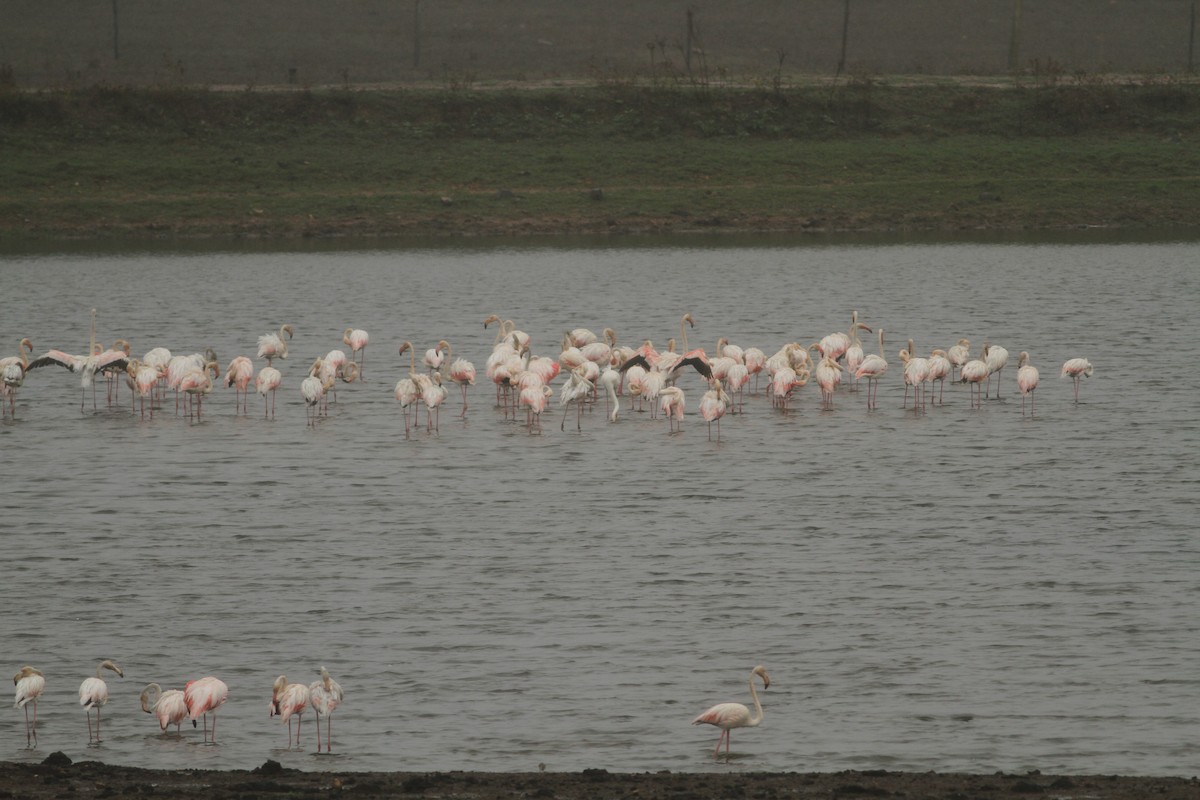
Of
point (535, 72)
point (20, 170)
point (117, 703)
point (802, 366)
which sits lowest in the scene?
point (117, 703)

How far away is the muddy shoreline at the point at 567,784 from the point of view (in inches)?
355

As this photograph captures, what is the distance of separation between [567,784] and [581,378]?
1179cm

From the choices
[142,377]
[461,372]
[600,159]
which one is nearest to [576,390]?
[461,372]

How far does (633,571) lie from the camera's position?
46.9 ft

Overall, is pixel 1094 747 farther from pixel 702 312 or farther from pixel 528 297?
pixel 528 297

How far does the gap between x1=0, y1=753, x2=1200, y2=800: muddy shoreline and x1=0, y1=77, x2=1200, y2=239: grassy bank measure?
3427 cm

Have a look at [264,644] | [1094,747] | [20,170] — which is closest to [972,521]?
[1094,747]

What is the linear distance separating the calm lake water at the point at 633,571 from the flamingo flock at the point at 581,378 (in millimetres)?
305

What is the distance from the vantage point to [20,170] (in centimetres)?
4478

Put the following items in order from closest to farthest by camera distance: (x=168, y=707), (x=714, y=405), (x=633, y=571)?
(x=168, y=707) < (x=633, y=571) < (x=714, y=405)

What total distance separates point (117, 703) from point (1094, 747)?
6.45m

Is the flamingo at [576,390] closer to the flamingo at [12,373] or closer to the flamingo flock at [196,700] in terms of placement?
the flamingo at [12,373]

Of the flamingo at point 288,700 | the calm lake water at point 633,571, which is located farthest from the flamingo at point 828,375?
the flamingo at point 288,700

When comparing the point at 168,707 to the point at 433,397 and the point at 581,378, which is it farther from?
the point at 581,378
